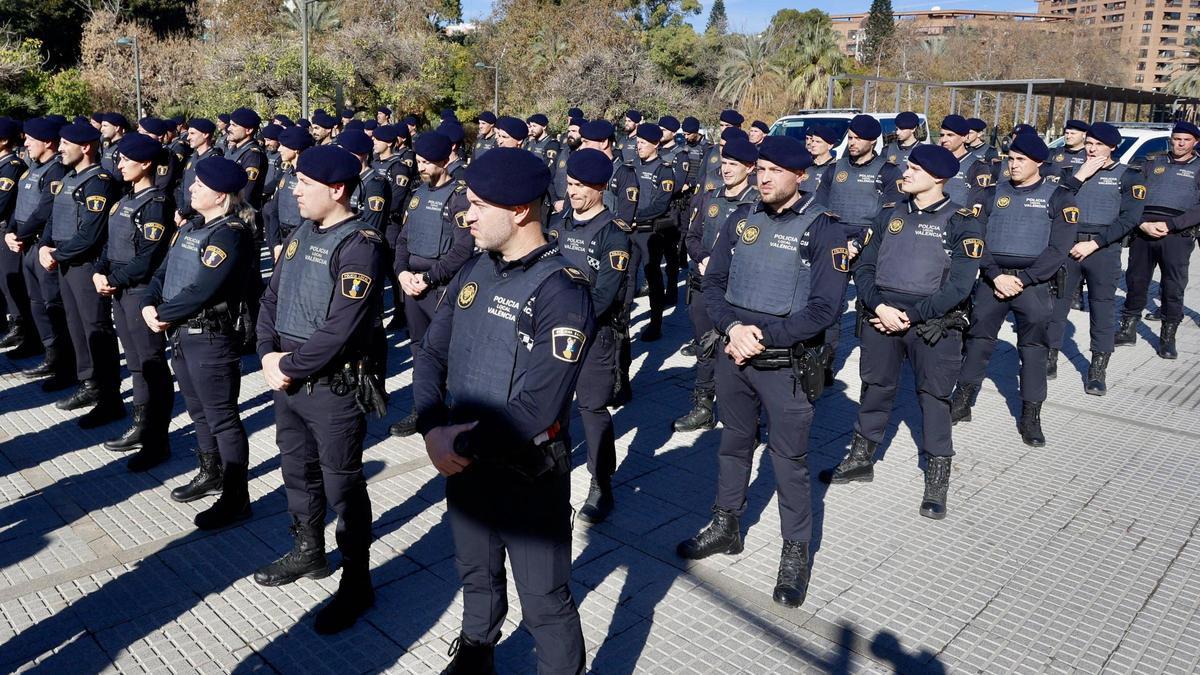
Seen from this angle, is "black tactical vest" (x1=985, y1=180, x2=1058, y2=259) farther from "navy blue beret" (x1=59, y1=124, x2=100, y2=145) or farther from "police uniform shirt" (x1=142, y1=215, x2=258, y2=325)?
"navy blue beret" (x1=59, y1=124, x2=100, y2=145)

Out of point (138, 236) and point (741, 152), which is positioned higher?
point (741, 152)

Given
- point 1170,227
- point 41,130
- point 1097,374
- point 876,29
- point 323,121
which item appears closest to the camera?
Result: point 41,130

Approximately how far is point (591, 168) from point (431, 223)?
1.88 meters

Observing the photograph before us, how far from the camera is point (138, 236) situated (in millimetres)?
5508

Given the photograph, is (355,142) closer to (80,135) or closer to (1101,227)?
(80,135)

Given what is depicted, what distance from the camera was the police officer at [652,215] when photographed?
9398 millimetres

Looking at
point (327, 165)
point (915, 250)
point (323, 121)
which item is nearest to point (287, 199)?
point (323, 121)

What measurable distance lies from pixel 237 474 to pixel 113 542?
70 centimetres

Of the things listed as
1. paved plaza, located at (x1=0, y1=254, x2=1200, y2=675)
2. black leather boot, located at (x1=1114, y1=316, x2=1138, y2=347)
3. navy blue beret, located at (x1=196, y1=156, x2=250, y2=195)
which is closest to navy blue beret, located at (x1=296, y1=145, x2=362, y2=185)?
navy blue beret, located at (x1=196, y1=156, x2=250, y2=195)

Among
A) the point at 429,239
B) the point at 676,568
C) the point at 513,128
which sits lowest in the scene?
the point at 676,568

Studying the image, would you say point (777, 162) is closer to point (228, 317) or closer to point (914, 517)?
→ point (914, 517)

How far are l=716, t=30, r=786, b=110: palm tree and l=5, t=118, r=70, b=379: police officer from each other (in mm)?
46025

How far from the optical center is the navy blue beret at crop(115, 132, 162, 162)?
535cm

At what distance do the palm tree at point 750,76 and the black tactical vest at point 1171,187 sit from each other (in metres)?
42.5
